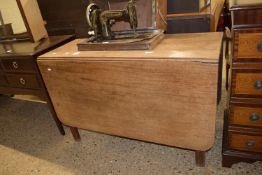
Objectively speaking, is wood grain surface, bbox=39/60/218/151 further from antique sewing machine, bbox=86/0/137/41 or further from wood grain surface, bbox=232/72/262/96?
antique sewing machine, bbox=86/0/137/41

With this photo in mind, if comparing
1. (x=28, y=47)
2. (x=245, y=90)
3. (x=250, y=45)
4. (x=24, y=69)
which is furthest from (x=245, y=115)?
(x=28, y=47)

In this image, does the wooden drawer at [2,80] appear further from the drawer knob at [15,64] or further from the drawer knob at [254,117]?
the drawer knob at [254,117]

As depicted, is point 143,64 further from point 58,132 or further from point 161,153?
point 58,132

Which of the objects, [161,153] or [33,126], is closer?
[161,153]

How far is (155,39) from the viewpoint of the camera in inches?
49.3

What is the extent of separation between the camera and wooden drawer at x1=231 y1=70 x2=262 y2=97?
1.01 metres

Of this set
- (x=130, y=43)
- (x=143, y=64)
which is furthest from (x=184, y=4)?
(x=143, y=64)

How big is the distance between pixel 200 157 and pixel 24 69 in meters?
1.39

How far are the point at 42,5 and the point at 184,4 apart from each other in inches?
50.6

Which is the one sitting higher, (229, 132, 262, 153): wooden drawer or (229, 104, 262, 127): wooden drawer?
(229, 104, 262, 127): wooden drawer

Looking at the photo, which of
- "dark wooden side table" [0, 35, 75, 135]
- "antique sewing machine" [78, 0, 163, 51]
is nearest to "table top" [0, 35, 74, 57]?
"dark wooden side table" [0, 35, 75, 135]

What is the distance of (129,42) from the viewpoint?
1.24m

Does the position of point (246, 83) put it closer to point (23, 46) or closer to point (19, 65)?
point (19, 65)

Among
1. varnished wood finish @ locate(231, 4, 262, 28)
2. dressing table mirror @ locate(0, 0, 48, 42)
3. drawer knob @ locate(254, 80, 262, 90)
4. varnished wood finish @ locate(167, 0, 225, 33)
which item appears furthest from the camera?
dressing table mirror @ locate(0, 0, 48, 42)
